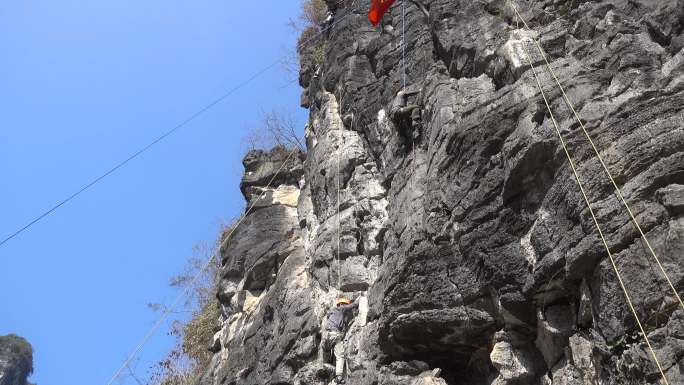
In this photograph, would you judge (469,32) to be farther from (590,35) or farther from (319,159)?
(319,159)

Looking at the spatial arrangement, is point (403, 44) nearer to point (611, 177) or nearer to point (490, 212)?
point (490, 212)

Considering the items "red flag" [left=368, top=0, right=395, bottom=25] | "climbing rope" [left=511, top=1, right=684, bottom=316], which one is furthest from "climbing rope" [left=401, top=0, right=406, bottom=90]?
"climbing rope" [left=511, top=1, right=684, bottom=316]

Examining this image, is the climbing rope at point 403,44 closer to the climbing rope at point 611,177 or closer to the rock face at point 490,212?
the rock face at point 490,212

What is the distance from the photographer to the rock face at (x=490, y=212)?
645 cm

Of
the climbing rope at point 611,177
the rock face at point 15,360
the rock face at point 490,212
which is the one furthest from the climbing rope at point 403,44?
the rock face at point 15,360

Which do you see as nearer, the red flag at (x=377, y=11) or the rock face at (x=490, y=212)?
the rock face at (x=490, y=212)

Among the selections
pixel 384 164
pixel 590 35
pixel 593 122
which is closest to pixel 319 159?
pixel 384 164

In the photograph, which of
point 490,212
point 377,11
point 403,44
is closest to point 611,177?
point 490,212

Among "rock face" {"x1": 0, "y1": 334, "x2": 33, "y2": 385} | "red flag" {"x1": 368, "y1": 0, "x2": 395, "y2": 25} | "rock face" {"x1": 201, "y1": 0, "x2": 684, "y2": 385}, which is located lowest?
"rock face" {"x1": 0, "y1": 334, "x2": 33, "y2": 385}

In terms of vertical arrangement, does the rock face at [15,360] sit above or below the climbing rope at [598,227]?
below

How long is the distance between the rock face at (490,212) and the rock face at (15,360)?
4473cm

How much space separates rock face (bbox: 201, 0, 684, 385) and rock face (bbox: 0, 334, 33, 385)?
44.7m

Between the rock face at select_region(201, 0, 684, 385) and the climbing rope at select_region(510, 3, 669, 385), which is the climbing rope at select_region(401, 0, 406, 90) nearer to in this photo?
the rock face at select_region(201, 0, 684, 385)

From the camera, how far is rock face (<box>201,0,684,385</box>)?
21.2 ft
